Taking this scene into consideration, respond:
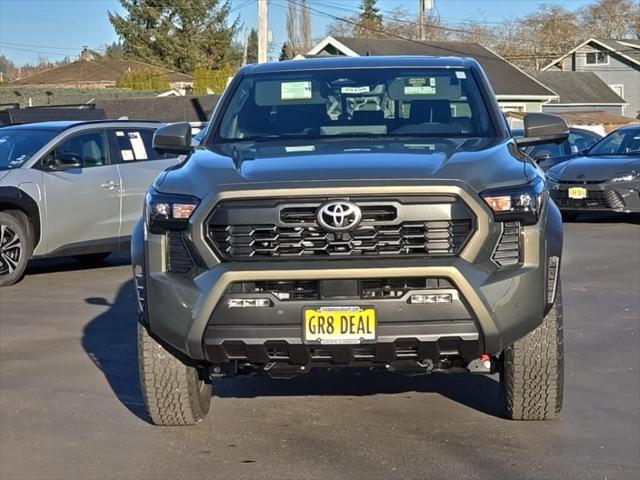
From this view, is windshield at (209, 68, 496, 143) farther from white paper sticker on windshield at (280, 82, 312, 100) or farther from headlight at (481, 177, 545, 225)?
headlight at (481, 177, 545, 225)

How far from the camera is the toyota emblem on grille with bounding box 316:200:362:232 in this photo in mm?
4844

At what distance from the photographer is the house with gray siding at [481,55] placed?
158 feet

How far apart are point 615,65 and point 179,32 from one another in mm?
28422

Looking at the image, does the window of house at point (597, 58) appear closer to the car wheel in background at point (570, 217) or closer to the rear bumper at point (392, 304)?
the car wheel in background at point (570, 217)

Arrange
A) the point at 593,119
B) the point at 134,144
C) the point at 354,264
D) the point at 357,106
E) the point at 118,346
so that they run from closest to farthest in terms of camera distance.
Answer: the point at 354,264
the point at 357,106
the point at 118,346
the point at 134,144
the point at 593,119

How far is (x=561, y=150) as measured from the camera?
2017cm

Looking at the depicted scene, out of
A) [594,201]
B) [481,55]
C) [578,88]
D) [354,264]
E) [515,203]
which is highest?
[481,55]

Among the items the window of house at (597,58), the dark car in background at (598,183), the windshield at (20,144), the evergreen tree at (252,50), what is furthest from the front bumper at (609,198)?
the evergreen tree at (252,50)

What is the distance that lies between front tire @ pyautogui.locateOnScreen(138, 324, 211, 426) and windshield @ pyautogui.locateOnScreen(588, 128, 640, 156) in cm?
1316

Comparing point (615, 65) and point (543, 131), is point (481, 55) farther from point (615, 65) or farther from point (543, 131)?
point (543, 131)

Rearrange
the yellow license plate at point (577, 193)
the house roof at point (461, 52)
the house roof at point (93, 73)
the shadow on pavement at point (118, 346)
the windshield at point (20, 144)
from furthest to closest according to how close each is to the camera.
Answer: the house roof at point (93, 73) < the house roof at point (461, 52) < the yellow license plate at point (577, 193) < the windshield at point (20, 144) < the shadow on pavement at point (118, 346)

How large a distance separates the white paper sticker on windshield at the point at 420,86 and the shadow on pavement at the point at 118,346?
2.42 metres

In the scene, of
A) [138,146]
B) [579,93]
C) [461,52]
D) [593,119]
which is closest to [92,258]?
[138,146]

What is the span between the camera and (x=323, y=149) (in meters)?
5.57
